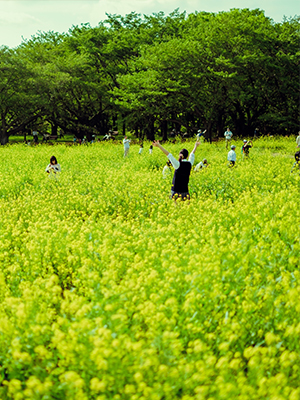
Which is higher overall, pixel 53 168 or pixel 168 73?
pixel 168 73

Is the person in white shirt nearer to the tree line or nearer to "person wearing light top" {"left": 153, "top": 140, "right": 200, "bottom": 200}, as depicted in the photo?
"person wearing light top" {"left": 153, "top": 140, "right": 200, "bottom": 200}

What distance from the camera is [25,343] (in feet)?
10.0

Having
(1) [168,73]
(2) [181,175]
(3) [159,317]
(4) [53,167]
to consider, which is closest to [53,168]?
(4) [53,167]

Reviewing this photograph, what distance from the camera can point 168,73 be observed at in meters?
31.1

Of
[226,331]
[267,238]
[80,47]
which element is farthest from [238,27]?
[226,331]

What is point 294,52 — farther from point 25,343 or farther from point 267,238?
point 25,343

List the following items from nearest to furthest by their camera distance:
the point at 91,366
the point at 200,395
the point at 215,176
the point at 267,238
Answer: the point at 200,395
the point at 91,366
the point at 267,238
the point at 215,176

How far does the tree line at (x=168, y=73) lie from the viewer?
2919 centimetres

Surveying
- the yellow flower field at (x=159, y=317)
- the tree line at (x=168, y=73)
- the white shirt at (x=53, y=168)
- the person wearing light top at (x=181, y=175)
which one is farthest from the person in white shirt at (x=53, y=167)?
the tree line at (x=168, y=73)

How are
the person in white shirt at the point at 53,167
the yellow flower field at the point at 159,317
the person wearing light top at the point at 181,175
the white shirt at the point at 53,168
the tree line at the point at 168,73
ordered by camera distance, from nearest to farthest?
the yellow flower field at the point at 159,317, the person wearing light top at the point at 181,175, the person in white shirt at the point at 53,167, the white shirt at the point at 53,168, the tree line at the point at 168,73

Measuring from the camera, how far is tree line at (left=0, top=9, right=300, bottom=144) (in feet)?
95.8

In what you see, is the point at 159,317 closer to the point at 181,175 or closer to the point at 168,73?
the point at 181,175

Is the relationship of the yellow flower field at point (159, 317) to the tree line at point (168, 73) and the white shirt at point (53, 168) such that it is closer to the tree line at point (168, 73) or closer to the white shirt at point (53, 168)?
the white shirt at point (53, 168)

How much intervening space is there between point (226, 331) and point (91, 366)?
1328 millimetres
